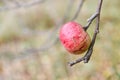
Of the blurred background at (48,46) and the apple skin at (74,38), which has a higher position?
the apple skin at (74,38)

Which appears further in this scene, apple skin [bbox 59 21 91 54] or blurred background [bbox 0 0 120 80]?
blurred background [bbox 0 0 120 80]

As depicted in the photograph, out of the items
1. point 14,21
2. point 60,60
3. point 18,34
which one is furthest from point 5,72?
point 14,21

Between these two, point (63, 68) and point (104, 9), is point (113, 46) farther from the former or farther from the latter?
point (104, 9)

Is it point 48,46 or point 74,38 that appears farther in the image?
point 48,46

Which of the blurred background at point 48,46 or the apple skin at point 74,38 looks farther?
the blurred background at point 48,46
